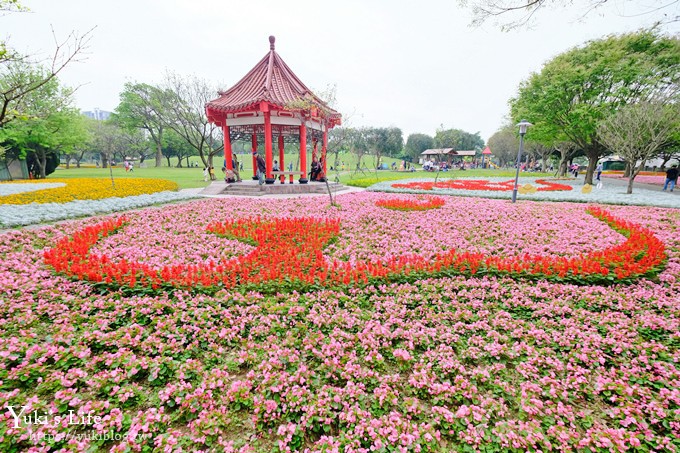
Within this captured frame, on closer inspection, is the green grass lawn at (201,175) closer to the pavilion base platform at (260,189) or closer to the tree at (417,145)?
the pavilion base platform at (260,189)

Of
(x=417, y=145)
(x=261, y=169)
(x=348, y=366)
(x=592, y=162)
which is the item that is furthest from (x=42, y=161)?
(x=417, y=145)

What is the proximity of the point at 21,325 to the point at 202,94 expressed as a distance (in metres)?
27.3

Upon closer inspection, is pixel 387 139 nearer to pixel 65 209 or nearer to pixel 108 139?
pixel 108 139

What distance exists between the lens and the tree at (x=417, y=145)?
78.4 meters

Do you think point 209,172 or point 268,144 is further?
point 209,172

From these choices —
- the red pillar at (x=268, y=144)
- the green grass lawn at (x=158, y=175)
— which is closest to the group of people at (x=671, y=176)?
the red pillar at (x=268, y=144)

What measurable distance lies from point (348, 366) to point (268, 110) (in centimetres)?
1311

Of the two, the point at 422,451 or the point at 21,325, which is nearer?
the point at 422,451

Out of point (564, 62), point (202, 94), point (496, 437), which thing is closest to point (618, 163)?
point (564, 62)

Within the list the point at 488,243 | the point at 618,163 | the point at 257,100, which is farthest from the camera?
the point at 618,163

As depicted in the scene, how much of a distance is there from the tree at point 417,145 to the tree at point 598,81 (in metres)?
55.6

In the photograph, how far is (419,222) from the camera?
28.9 ft

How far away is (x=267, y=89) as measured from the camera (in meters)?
14.4

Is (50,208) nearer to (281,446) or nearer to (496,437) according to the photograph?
(281,446)
